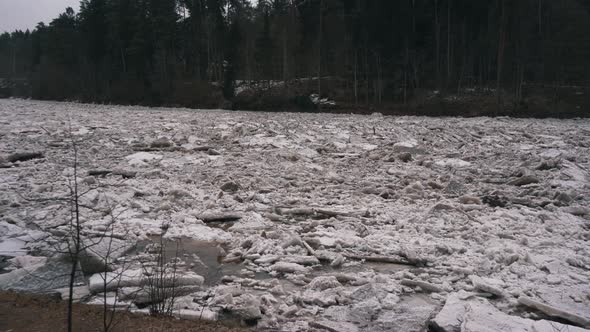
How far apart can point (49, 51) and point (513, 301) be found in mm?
53299

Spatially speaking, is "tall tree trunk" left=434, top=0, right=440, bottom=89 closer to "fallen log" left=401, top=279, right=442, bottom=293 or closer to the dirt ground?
"fallen log" left=401, top=279, right=442, bottom=293

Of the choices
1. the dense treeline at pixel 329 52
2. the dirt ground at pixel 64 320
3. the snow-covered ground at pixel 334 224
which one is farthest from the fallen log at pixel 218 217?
the dense treeline at pixel 329 52

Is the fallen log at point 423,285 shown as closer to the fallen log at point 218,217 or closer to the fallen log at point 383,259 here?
the fallen log at point 383,259

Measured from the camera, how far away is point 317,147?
37.7 feet

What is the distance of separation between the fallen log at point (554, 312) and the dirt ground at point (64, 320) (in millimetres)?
2585

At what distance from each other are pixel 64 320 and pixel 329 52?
33.4 meters

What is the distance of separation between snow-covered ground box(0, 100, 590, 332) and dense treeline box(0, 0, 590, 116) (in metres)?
16.9

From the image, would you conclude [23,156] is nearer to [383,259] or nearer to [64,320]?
[64,320]

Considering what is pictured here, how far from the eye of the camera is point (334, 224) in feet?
19.4

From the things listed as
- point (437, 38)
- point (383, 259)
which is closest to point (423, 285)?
point (383, 259)

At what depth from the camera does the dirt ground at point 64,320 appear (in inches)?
123

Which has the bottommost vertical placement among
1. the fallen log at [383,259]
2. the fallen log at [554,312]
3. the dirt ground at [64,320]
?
the fallen log at [554,312]

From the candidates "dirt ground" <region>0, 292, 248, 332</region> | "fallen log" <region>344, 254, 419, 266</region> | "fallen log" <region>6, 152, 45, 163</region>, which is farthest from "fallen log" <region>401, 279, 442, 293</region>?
"fallen log" <region>6, 152, 45, 163</region>

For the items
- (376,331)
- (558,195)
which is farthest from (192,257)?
(558,195)
